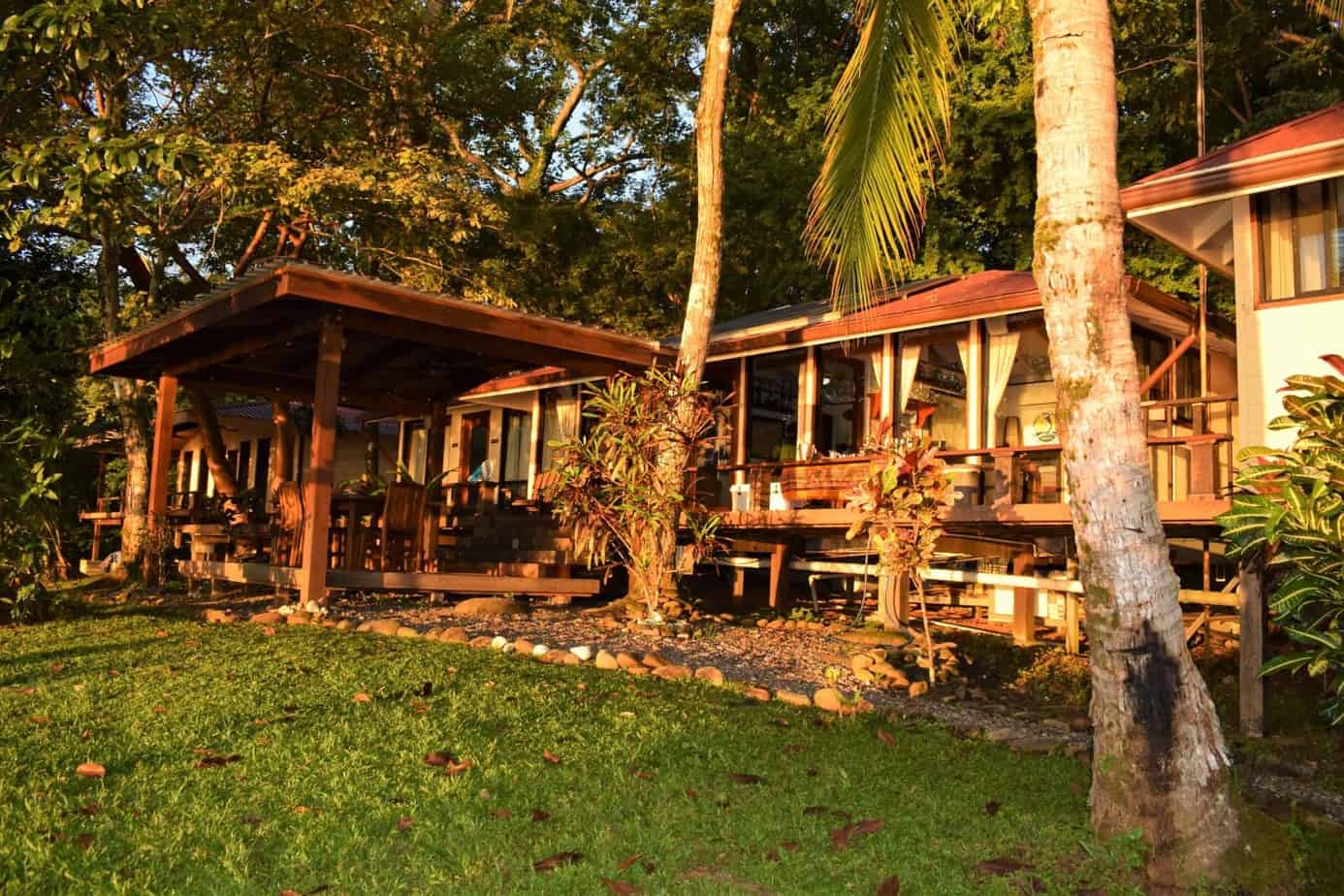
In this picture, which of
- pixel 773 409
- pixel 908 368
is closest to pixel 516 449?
pixel 773 409

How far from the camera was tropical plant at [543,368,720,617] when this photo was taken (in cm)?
1138

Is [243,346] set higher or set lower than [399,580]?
higher

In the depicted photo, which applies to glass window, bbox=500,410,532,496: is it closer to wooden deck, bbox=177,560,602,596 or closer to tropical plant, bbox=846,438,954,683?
wooden deck, bbox=177,560,602,596

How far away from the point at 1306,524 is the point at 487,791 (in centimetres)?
511

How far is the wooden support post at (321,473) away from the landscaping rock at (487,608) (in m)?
1.38

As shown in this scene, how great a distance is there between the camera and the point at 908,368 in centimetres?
1499

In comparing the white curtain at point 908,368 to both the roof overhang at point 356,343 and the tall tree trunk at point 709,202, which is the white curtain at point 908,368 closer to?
the tall tree trunk at point 709,202

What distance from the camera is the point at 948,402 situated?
15898 millimetres

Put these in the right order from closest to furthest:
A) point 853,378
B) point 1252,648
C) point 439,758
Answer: point 439,758
point 1252,648
point 853,378

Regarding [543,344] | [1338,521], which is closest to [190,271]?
[543,344]

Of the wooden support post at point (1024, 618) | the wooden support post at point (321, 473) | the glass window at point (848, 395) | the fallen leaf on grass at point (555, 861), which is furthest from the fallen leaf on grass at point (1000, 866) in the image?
the glass window at point (848, 395)

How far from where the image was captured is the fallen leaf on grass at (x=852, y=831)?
14.9 feet

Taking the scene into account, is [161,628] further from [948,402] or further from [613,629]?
[948,402]

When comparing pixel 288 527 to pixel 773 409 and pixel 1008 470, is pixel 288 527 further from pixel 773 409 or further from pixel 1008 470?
pixel 1008 470
